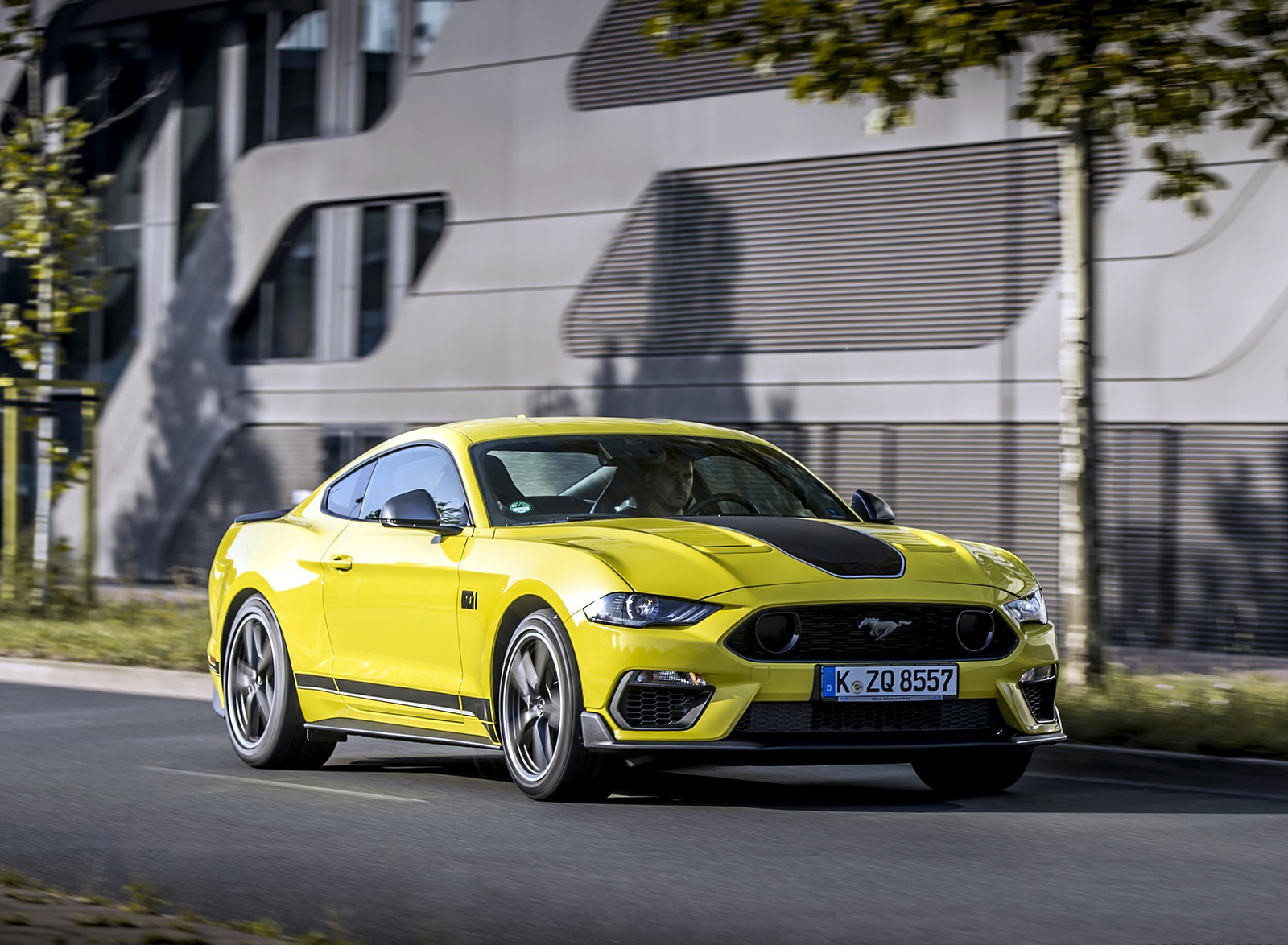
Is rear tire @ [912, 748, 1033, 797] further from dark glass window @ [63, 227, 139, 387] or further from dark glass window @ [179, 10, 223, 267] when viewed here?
dark glass window @ [63, 227, 139, 387]

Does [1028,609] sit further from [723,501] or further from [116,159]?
[116,159]

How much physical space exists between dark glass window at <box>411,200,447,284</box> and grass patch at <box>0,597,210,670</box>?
6353 millimetres

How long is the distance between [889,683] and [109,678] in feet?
27.2

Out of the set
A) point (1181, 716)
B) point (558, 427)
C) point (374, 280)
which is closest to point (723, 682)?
point (558, 427)

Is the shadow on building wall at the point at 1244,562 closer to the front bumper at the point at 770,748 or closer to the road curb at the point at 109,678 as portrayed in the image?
the road curb at the point at 109,678

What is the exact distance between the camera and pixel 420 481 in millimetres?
9203

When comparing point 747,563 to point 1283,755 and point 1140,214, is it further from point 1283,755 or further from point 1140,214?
point 1140,214

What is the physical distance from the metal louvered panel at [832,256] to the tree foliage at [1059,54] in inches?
302

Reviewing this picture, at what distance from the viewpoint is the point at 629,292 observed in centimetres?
2244

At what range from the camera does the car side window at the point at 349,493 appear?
9.57m

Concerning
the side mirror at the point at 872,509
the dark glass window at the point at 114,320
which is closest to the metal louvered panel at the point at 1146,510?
the side mirror at the point at 872,509

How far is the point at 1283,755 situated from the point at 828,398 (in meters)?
11.8

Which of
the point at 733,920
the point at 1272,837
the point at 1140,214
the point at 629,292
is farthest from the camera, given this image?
the point at 629,292

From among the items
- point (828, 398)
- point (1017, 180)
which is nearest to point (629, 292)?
point (828, 398)
